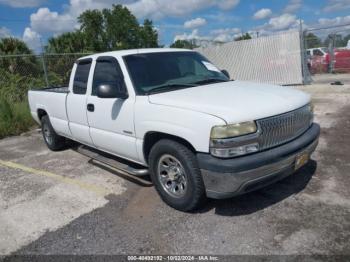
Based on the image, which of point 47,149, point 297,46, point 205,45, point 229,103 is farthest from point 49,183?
point 205,45

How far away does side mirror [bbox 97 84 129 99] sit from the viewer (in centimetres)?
412

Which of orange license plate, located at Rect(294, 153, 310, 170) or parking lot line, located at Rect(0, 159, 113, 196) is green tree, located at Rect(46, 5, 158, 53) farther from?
orange license plate, located at Rect(294, 153, 310, 170)

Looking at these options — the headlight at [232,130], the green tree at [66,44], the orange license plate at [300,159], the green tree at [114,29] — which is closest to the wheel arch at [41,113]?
the headlight at [232,130]

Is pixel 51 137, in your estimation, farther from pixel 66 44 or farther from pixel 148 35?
pixel 148 35

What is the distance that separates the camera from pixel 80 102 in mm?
5195

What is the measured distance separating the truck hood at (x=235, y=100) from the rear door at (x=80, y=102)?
1650 millimetres

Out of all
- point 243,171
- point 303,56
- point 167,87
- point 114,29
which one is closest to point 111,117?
point 167,87

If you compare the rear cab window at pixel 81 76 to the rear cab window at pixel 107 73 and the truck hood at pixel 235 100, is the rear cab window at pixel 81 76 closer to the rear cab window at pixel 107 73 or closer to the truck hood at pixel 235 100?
the rear cab window at pixel 107 73

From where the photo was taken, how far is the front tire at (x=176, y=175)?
3492mm

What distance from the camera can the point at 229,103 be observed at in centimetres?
344

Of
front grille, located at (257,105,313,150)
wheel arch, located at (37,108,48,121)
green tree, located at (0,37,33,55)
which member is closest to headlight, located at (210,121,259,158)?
front grille, located at (257,105,313,150)

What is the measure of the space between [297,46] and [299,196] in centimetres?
1101

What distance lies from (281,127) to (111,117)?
2232 mm

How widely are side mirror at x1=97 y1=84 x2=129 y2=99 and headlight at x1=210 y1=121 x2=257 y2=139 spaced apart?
1.48 metres
